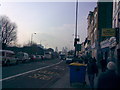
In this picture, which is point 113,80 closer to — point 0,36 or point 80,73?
point 80,73

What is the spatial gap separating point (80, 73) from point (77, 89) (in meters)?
1.27

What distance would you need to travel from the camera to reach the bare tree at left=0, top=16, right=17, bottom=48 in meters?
73.6

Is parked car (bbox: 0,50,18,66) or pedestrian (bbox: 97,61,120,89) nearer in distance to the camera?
pedestrian (bbox: 97,61,120,89)

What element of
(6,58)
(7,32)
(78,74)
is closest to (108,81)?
(78,74)

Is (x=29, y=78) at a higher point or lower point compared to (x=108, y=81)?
lower

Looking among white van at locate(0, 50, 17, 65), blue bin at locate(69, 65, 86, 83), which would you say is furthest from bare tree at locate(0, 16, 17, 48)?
blue bin at locate(69, 65, 86, 83)

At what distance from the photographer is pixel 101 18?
48.7 m

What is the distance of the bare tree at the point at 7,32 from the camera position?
73588 mm

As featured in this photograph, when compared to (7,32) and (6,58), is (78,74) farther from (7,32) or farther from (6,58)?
(7,32)

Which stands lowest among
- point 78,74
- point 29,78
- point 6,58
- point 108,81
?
point 29,78

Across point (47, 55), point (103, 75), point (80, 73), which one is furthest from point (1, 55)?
point (47, 55)

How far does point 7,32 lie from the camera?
75938 millimetres

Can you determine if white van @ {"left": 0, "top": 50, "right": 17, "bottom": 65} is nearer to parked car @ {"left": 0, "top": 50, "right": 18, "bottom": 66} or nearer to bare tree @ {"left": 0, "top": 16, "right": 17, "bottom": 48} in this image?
parked car @ {"left": 0, "top": 50, "right": 18, "bottom": 66}

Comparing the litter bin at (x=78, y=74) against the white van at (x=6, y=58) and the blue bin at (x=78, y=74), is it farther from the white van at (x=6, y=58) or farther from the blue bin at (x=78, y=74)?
the white van at (x=6, y=58)
